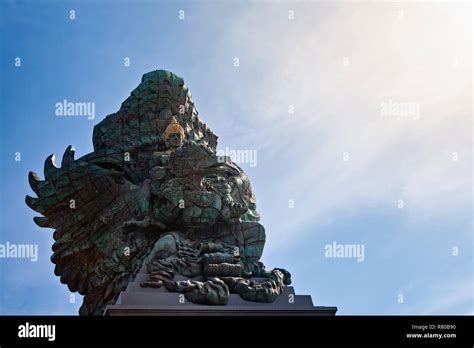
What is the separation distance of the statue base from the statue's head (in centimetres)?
393

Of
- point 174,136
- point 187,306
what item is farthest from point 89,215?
point 187,306

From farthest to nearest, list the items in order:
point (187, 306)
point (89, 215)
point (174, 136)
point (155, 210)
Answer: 1. point (174, 136)
2. point (89, 215)
3. point (155, 210)
4. point (187, 306)

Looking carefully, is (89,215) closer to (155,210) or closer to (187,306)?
(155,210)

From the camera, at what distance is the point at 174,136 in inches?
752

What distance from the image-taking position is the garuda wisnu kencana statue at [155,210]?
16219 millimetres

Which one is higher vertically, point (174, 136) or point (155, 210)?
point (174, 136)

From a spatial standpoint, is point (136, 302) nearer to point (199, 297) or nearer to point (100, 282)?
point (199, 297)

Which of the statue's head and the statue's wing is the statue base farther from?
the statue's head

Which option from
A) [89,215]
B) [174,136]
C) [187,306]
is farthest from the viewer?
[174,136]

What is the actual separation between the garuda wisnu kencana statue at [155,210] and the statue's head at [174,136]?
0.07 ft

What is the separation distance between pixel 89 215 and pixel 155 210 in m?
2.02

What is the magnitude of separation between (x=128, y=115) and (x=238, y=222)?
4417 mm

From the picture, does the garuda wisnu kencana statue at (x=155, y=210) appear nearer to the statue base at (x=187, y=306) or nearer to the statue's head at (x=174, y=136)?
the statue's head at (x=174, y=136)

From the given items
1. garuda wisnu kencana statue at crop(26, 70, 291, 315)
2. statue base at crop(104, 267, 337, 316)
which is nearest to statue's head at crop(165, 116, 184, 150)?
garuda wisnu kencana statue at crop(26, 70, 291, 315)
